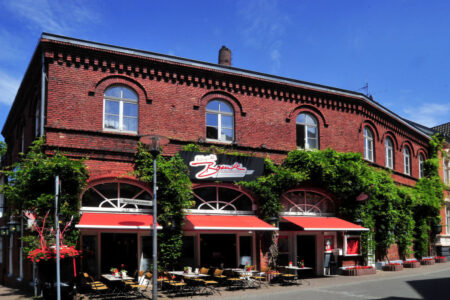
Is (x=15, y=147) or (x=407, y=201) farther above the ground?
(x=15, y=147)

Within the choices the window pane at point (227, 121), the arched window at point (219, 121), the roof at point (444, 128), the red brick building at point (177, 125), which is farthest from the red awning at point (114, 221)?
the roof at point (444, 128)

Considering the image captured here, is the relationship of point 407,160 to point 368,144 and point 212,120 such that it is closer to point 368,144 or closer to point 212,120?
point 368,144

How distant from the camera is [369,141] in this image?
74.5 ft

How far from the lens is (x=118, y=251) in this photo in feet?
48.5

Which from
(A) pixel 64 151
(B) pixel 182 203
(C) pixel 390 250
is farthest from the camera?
(C) pixel 390 250

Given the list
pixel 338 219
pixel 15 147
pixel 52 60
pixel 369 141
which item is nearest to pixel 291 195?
pixel 338 219

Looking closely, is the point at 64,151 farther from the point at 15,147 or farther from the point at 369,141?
A: the point at 369,141

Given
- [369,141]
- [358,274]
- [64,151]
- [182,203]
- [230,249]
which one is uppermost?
[369,141]

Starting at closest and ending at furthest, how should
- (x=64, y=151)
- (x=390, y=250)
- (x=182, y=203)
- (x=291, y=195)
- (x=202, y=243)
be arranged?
1. (x=64, y=151)
2. (x=182, y=203)
3. (x=202, y=243)
4. (x=291, y=195)
5. (x=390, y=250)

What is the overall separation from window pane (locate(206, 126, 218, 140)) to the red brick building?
0.13 feet

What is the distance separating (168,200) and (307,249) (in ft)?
22.9

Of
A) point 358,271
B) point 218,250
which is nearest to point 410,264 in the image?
point 358,271

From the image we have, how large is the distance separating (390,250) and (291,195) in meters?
7.29

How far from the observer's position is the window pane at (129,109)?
15781mm
